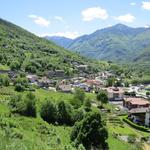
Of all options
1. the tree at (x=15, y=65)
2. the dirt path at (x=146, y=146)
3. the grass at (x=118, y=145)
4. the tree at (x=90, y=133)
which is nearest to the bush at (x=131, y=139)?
the dirt path at (x=146, y=146)

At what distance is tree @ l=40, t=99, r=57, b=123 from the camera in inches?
3612

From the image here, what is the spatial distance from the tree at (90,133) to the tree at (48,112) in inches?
583

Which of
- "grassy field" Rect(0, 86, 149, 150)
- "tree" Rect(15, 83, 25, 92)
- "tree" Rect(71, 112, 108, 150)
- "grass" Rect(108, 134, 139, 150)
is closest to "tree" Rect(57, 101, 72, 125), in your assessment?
"grassy field" Rect(0, 86, 149, 150)

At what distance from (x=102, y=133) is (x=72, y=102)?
33.8 m

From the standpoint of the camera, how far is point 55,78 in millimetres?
193375

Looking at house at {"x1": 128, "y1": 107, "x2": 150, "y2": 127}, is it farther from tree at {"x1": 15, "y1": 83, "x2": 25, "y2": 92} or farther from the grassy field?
tree at {"x1": 15, "y1": 83, "x2": 25, "y2": 92}

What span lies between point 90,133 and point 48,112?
18578 millimetres

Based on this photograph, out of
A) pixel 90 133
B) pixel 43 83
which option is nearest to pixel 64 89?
pixel 43 83

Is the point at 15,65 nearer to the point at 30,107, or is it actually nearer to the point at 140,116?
the point at 140,116

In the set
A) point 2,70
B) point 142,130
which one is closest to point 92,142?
point 142,130

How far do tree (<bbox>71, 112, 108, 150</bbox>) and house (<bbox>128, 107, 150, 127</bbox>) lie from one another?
33124 millimetres

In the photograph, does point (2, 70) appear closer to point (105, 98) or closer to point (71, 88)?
point (71, 88)

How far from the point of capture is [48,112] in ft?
301

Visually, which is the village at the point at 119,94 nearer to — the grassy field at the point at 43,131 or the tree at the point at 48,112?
the grassy field at the point at 43,131
